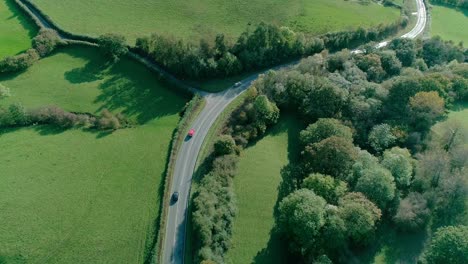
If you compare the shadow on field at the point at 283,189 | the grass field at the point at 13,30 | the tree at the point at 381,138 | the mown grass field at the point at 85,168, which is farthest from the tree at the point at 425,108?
the grass field at the point at 13,30

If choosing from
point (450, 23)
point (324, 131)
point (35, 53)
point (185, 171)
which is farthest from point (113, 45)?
point (450, 23)

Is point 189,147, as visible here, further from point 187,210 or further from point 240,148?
point 187,210

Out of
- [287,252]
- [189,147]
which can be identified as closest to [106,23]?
[189,147]

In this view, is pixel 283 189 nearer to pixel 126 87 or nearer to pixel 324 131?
pixel 324 131

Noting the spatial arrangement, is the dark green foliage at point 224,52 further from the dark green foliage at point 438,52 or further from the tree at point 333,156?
the tree at point 333,156

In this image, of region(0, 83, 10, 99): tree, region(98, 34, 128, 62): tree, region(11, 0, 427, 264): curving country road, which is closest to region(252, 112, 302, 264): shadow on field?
region(11, 0, 427, 264): curving country road

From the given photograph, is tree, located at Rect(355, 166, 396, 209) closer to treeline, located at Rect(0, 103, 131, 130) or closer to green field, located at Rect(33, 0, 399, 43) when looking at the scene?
treeline, located at Rect(0, 103, 131, 130)
